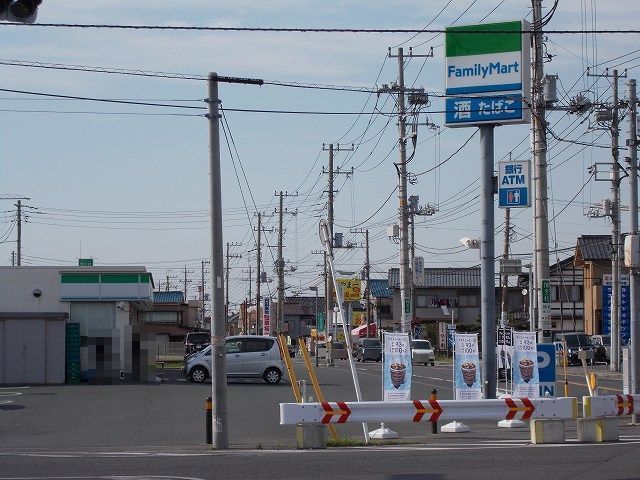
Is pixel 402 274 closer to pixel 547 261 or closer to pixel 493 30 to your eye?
pixel 547 261

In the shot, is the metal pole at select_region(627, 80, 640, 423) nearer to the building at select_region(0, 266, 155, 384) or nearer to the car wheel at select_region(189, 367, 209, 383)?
the car wheel at select_region(189, 367, 209, 383)

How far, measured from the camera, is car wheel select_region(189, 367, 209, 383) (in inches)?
1469

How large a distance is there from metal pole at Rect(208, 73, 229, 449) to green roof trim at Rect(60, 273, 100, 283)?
22527 millimetres

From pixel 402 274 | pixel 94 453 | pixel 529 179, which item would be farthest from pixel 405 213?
pixel 94 453

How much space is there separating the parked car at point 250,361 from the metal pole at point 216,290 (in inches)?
730

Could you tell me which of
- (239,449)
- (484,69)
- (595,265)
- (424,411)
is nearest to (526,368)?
(424,411)

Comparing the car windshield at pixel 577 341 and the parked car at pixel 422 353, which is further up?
the car windshield at pixel 577 341

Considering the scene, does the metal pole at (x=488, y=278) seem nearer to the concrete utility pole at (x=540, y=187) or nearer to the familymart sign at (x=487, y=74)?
the familymart sign at (x=487, y=74)

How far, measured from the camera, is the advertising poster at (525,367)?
22.3 metres

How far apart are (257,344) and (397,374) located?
53.7 feet

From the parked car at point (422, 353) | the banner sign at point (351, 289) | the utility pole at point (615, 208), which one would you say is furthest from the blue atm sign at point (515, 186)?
the parked car at point (422, 353)

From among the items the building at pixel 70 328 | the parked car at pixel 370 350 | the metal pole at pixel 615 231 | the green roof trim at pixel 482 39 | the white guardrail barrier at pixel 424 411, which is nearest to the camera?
the white guardrail barrier at pixel 424 411

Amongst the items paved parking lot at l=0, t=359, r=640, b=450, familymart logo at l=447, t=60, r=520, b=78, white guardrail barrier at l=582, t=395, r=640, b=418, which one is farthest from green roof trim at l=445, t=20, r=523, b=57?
paved parking lot at l=0, t=359, r=640, b=450

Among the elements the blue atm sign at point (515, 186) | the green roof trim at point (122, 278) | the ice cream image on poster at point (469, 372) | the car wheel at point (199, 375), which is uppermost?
the blue atm sign at point (515, 186)
